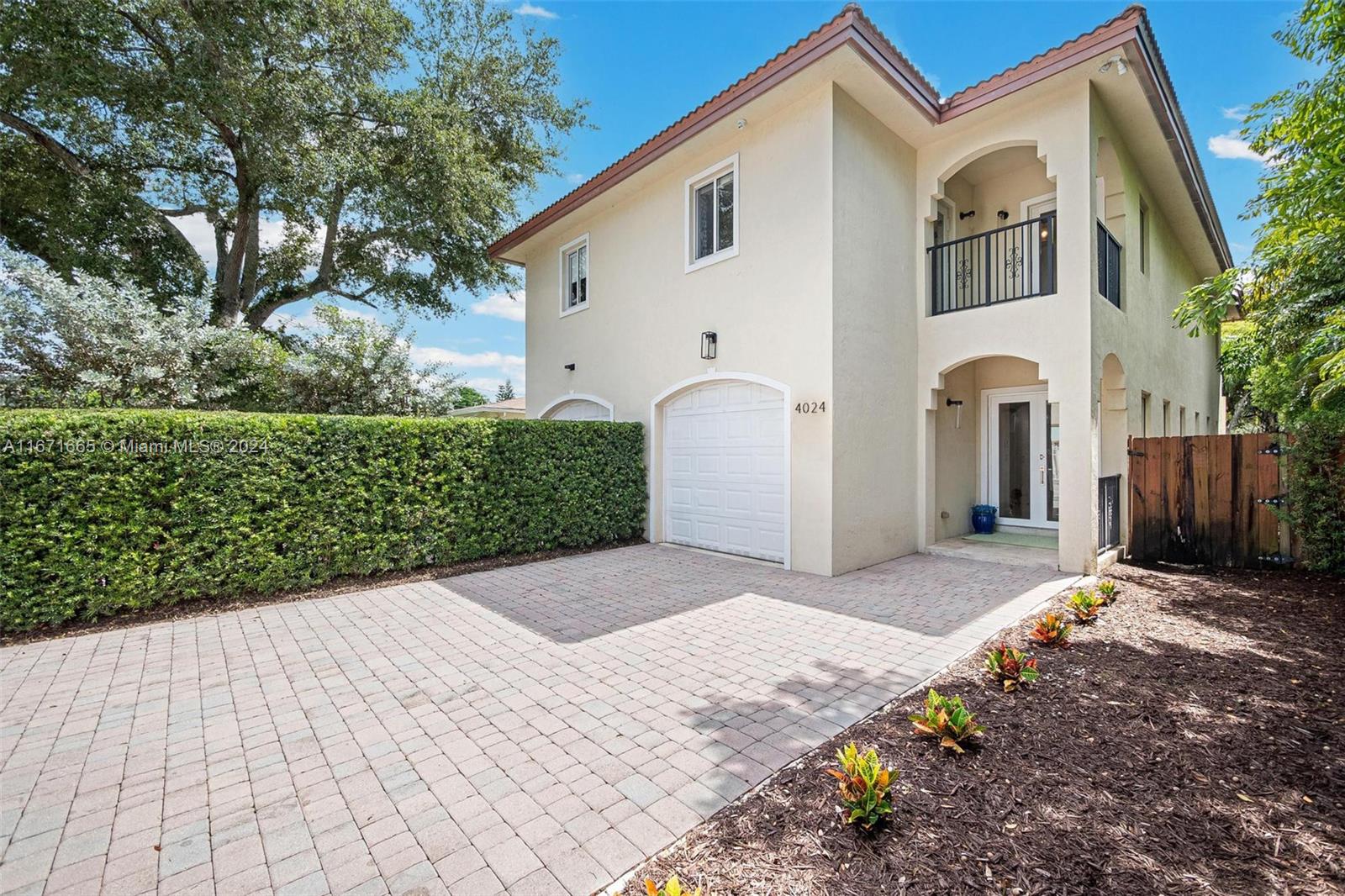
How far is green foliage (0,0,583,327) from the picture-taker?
379 inches

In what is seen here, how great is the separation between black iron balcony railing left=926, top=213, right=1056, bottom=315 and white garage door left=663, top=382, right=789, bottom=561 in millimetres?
3291

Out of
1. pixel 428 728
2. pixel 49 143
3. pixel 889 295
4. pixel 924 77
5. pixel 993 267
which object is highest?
pixel 49 143

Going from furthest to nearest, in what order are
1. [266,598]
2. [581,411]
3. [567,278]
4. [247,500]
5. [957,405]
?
[567,278]
[581,411]
[957,405]
[266,598]
[247,500]

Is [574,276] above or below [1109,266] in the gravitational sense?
above

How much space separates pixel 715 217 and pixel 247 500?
7.36 metres

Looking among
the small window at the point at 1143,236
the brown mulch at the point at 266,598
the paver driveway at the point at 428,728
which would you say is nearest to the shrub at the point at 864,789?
the paver driveway at the point at 428,728

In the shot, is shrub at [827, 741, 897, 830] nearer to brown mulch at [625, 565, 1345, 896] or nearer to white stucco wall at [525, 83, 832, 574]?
brown mulch at [625, 565, 1345, 896]

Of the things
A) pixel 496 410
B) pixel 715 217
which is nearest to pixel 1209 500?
pixel 715 217

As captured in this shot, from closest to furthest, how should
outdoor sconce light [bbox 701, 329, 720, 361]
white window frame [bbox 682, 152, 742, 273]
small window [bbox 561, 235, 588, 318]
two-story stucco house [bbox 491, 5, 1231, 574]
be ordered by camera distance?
1. two-story stucco house [bbox 491, 5, 1231, 574]
2. white window frame [bbox 682, 152, 742, 273]
3. outdoor sconce light [bbox 701, 329, 720, 361]
4. small window [bbox 561, 235, 588, 318]

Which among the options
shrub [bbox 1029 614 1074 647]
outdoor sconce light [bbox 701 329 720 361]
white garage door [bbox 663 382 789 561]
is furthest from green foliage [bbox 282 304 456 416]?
shrub [bbox 1029 614 1074 647]

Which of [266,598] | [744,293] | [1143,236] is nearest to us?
[266,598]

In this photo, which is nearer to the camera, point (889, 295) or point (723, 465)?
point (889, 295)

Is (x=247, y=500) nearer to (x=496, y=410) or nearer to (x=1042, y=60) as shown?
(x=1042, y=60)

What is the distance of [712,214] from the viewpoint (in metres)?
9.06
